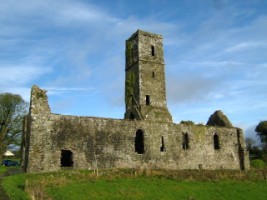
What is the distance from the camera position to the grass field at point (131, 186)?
59.5 ft

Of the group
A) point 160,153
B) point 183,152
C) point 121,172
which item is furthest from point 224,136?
point 121,172

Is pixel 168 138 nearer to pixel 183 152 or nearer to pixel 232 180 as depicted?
pixel 183 152

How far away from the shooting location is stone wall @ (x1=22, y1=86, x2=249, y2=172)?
2519 centimetres

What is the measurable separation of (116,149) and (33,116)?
733cm

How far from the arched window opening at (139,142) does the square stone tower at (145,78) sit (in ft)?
10.4

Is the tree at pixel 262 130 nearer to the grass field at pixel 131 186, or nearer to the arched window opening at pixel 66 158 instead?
the grass field at pixel 131 186

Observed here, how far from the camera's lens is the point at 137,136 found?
30688 mm

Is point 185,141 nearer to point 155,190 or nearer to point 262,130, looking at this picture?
point 155,190

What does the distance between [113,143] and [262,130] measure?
46.1 metres

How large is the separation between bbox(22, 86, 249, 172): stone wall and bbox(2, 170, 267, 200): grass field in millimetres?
2113

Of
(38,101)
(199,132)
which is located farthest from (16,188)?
(199,132)

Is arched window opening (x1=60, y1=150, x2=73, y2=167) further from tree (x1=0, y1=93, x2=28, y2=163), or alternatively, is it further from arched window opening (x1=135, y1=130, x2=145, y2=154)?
tree (x1=0, y1=93, x2=28, y2=163)

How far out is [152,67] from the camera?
36438mm

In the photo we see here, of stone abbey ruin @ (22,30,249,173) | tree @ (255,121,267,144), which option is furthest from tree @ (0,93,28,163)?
tree @ (255,121,267,144)
